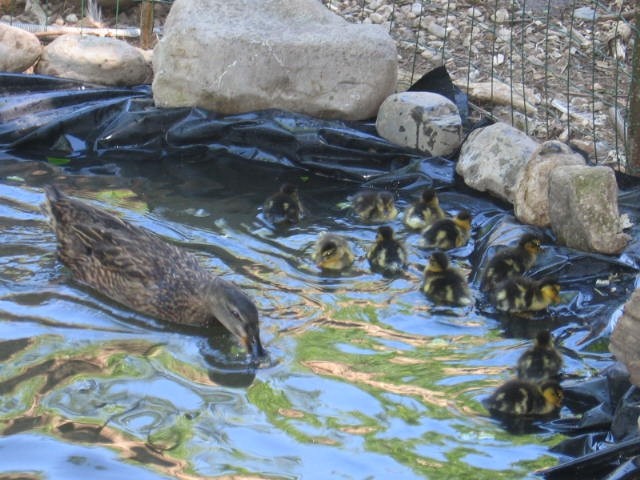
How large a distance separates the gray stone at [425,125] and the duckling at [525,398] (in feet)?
11.3

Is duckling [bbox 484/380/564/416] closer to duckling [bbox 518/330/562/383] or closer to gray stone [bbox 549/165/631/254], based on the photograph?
duckling [bbox 518/330/562/383]

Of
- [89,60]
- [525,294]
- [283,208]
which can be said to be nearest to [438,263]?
[525,294]

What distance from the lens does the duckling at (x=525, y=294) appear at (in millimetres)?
6156

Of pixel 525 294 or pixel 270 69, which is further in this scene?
pixel 270 69

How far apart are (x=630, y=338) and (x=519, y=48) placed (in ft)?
21.1

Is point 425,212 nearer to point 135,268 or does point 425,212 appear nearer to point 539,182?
point 539,182

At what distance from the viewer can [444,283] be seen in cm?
630

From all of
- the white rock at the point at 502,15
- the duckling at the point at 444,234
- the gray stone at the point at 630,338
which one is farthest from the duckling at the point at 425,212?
the white rock at the point at 502,15

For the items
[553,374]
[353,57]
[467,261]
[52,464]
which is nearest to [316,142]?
[353,57]

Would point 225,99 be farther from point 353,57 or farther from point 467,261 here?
point 467,261

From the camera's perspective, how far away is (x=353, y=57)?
28.7 feet

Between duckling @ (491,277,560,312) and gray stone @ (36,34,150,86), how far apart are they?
4.43m

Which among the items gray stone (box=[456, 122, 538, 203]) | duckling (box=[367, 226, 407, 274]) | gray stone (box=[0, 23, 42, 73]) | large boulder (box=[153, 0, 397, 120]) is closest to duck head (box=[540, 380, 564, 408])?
duckling (box=[367, 226, 407, 274])

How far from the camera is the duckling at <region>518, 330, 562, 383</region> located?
5.31 m
